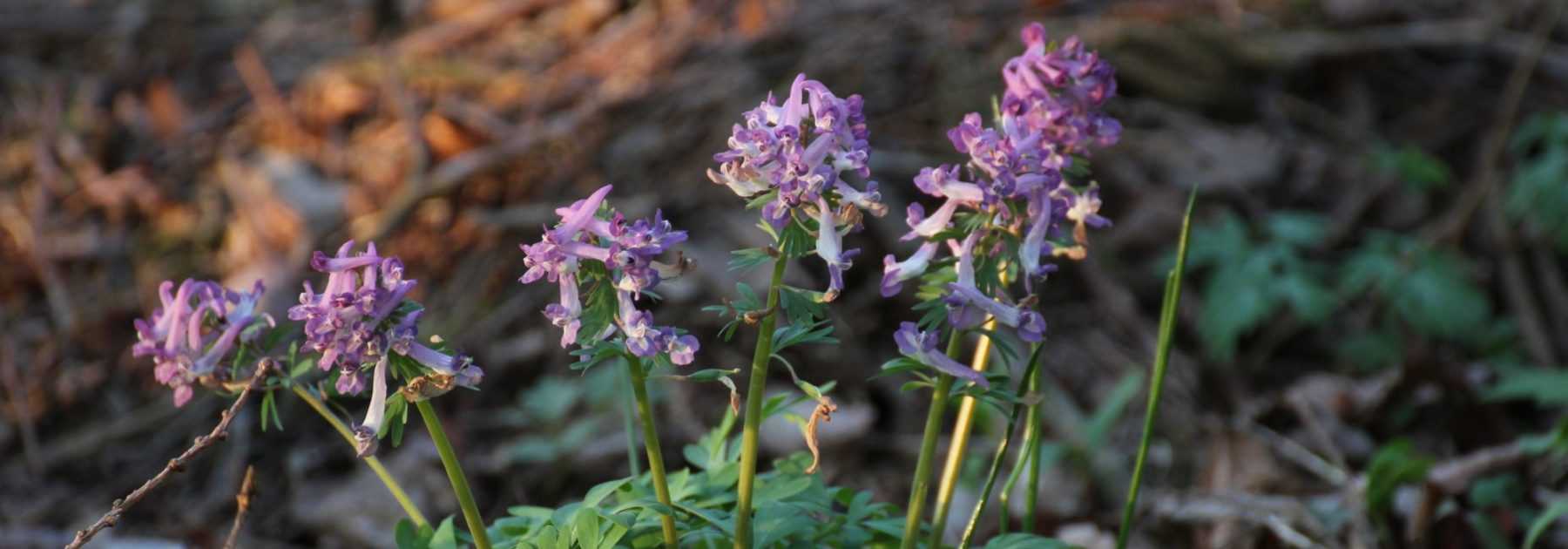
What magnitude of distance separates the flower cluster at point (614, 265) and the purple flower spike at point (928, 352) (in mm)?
297

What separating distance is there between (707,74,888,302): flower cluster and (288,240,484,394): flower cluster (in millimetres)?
416

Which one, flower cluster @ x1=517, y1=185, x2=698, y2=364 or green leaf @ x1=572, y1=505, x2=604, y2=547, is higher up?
flower cluster @ x1=517, y1=185, x2=698, y2=364

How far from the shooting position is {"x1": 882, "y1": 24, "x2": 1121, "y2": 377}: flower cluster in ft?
5.70

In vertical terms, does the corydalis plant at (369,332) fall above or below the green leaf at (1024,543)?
above

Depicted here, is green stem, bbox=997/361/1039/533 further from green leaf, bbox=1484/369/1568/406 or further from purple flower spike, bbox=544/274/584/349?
green leaf, bbox=1484/369/1568/406

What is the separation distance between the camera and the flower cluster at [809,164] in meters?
1.62

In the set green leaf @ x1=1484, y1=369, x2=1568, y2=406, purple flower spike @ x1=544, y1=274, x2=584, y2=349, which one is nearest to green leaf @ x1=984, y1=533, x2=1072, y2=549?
purple flower spike @ x1=544, y1=274, x2=584, y2=349

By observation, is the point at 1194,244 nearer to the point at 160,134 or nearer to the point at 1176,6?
the point at 1176,6

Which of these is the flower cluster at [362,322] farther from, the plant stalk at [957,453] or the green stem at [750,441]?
the plant stalk at [957,453]

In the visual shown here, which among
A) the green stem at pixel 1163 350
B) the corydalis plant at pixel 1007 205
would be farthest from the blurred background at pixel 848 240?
the corydalis plant at pixel 1007 205

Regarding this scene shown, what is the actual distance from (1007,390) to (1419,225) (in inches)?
179

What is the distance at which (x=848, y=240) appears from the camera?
4.84 m

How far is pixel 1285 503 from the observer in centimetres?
322

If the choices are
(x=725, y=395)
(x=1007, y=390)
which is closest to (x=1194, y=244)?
(x=725, y=395)
